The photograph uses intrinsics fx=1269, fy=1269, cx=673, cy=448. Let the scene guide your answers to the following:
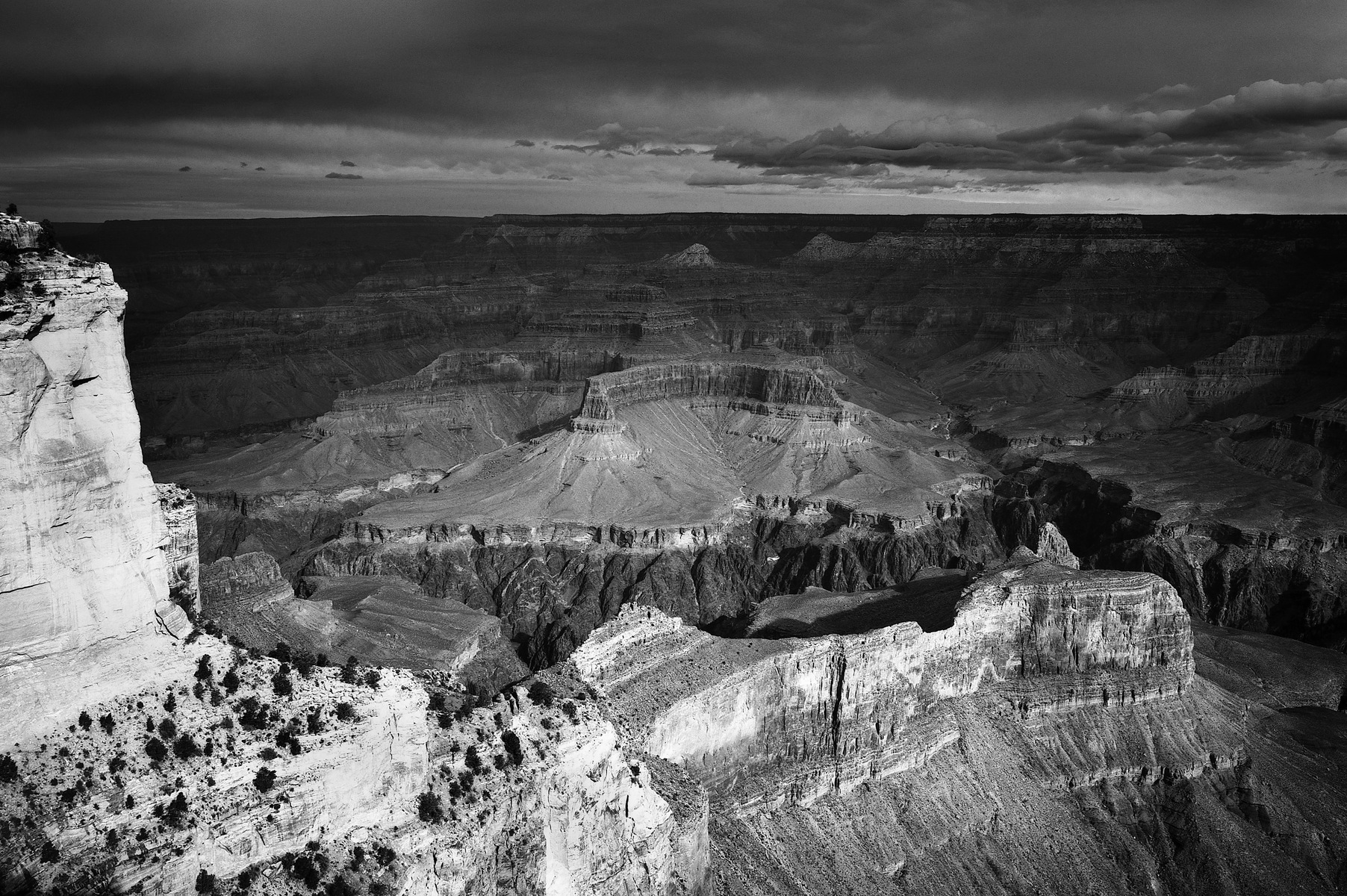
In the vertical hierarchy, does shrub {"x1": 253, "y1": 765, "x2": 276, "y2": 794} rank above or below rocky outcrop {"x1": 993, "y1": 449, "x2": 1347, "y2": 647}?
above

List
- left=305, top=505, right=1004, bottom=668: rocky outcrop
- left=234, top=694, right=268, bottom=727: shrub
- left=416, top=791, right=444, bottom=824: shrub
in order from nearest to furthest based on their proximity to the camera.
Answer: left=234, top=694, right=268, bottom=727: shrub < left=416, top=791, right=444, bottom=824: shrub < left=305, top=505, right=1004, bottom=668: rocky outcrop

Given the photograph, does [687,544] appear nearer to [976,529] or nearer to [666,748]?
[976,529]

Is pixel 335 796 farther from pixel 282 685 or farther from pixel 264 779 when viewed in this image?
pixel 282 685

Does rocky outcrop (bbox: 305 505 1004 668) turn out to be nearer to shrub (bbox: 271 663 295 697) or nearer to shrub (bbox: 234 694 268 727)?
shrub (bbox: 271 663 295 697)

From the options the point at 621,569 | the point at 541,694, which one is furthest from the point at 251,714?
the point at 621,569

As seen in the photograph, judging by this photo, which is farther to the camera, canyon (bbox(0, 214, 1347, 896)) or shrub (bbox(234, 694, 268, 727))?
shrub (bbox(234, 694, 268, 727))

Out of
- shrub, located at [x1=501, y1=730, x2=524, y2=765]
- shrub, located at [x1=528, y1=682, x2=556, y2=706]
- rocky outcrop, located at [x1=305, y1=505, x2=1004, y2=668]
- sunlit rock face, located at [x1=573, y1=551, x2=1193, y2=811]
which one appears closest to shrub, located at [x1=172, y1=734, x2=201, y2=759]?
shrub, located at [x1=501, y1=730, x2=524, y2=765]

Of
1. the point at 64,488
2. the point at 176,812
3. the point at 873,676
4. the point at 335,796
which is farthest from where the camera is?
the point at 873,676
